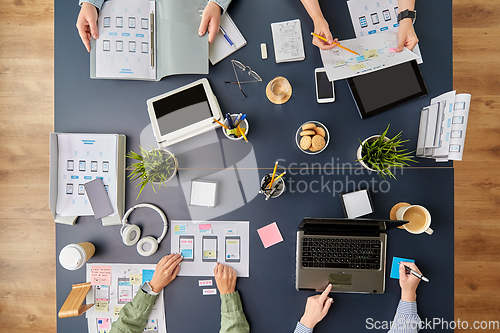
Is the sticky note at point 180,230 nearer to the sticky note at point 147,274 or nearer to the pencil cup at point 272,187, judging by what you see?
the sticky note at point 147,274

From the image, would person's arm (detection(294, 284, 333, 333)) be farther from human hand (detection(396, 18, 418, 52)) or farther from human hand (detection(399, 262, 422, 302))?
human hand (detection(396, 18, 418, 52))

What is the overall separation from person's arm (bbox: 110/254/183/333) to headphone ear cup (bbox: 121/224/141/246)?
6.1 inches

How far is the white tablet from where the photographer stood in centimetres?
109

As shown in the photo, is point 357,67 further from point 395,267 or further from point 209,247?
point 209,247

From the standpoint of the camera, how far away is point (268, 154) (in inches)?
45.3

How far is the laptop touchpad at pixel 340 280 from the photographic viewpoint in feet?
→ 3.52

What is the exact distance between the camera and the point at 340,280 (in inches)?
42.5

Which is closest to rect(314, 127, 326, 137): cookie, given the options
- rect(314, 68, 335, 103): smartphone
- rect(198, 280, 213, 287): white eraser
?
rect(314, 68, 335, 103): smartphone

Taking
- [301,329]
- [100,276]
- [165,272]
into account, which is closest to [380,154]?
[301,329]

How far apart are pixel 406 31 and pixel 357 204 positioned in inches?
30.0

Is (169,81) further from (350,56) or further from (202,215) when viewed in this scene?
(350,56)

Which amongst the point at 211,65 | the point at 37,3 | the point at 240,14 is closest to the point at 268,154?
the point at 211,65

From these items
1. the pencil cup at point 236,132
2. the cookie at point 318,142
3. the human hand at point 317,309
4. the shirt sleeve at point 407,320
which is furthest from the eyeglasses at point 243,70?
the shirt sleeve at point 407,320

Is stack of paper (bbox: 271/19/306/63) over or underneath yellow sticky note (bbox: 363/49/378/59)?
over
